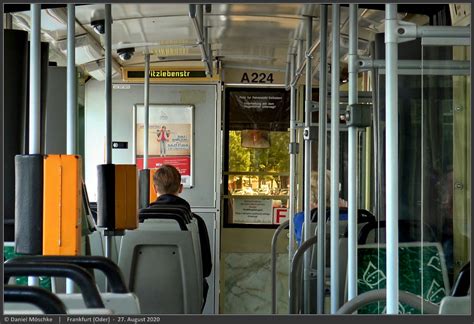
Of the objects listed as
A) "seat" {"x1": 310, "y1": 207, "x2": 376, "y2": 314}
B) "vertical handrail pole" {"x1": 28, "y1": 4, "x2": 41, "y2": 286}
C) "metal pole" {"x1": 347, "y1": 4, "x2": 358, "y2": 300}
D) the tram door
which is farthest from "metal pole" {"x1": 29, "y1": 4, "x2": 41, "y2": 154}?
the tram door

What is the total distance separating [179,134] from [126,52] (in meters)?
1.38

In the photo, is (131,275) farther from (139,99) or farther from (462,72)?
(139,99)

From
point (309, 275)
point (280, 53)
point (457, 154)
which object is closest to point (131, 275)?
point (309, 275)

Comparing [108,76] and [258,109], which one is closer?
[108,76]

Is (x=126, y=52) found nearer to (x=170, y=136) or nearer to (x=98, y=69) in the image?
(x=98, y=69)

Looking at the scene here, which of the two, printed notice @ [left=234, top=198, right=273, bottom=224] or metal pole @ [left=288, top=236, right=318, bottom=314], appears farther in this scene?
printed notice @ [left=234, top=198, right=273, bottom=224]

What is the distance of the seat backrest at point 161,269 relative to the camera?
4.24 meters

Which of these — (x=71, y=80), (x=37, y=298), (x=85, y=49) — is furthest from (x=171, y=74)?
(x=37, y=298)

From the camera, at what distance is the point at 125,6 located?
182 inches

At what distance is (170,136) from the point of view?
7.44 meters

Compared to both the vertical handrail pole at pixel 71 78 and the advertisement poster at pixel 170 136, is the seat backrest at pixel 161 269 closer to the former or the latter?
the vertical handrail pole at pixel 71 78

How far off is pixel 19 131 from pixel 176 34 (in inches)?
116

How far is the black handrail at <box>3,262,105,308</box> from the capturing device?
1644 millimetres

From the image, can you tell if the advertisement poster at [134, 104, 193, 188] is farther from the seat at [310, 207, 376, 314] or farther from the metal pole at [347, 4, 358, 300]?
the metal pole at [347, 4, 358, 300]
